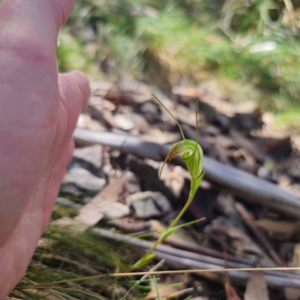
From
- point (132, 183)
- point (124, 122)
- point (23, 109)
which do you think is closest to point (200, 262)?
point (132, 183)

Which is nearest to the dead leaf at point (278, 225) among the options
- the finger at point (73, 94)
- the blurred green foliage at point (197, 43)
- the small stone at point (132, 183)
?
the small stone at point (132, 183)

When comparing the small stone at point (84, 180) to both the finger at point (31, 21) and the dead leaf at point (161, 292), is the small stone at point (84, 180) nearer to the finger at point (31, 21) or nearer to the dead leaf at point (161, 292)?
the dead leaf at point (161, 292)

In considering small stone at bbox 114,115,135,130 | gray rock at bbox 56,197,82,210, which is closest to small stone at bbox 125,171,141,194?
gray rock at bbox 56,197,82,210

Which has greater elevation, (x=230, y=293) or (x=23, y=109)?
(x=23, y=109)

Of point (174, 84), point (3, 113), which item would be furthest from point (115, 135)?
point (174, 84)

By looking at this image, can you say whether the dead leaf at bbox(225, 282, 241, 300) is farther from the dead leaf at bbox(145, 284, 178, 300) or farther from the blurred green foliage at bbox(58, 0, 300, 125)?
the blurred green foliage at bbox(58, 0, 300, 125)

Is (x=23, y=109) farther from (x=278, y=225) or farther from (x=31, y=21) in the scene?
(x=278, y=225)
